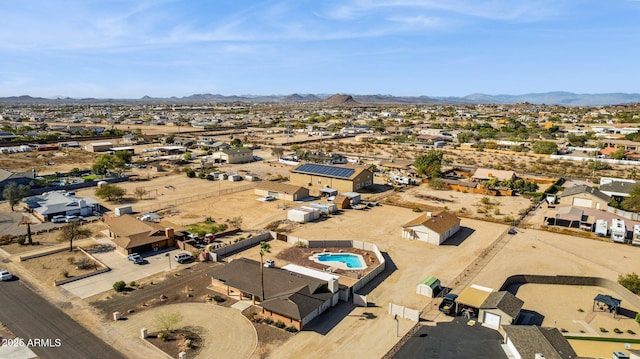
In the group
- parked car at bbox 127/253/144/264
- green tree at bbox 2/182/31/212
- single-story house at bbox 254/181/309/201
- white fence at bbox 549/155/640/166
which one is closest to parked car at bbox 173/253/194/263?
parked car at bbox 127/253/144/264

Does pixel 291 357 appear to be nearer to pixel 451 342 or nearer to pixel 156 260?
pixel 451 342

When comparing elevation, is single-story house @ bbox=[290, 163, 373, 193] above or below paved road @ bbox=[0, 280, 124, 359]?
above

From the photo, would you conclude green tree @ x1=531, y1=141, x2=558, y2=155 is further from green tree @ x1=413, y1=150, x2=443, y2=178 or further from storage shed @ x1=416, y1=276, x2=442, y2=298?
storage shed @ x1=416, y1=276, x2=442, y2=298

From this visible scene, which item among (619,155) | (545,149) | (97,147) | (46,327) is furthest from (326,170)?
(619,155)

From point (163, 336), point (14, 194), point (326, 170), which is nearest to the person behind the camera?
point (163, 336)

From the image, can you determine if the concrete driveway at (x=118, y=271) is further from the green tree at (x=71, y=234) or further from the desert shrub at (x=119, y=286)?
the green tree at (x=71, y=234)

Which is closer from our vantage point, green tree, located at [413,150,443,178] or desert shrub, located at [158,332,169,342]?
desert shrub, located at [158,332,169,342]

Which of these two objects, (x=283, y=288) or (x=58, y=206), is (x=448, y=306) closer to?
(x=283, y=288)
